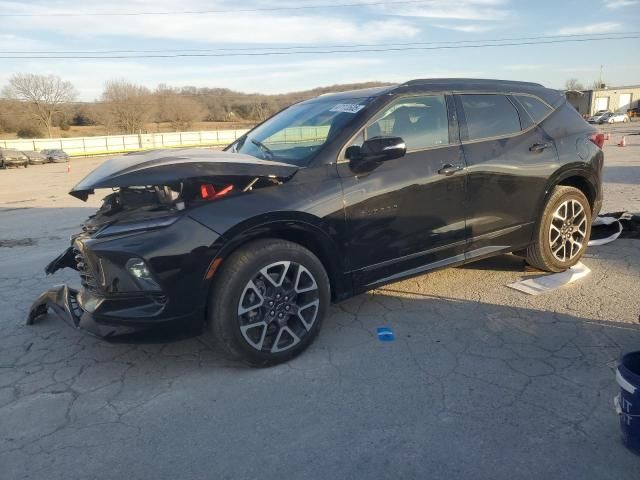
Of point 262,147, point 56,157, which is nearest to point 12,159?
point 56,157

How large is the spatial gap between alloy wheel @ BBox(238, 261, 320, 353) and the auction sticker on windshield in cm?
134

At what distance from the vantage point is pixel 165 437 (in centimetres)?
266

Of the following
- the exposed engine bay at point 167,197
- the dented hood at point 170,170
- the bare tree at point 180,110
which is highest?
the bare tree at point 180,110

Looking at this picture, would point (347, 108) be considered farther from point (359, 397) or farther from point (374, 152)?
point (359, 397)

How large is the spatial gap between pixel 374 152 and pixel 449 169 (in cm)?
81

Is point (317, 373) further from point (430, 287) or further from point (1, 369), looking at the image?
point (1, 369)

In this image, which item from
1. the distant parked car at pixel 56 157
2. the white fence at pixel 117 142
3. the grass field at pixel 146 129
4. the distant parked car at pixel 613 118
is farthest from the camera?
the grass field at pixel 146 129

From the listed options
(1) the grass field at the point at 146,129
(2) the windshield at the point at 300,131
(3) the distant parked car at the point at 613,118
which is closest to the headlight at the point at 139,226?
(2) the windshield at the point at 300,131

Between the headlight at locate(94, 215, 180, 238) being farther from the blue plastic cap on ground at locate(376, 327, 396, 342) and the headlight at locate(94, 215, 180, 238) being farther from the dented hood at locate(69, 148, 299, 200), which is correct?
the blue plastic cap on ground at locate(376, 327, 396, 342)

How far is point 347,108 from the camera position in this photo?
12.9 ft

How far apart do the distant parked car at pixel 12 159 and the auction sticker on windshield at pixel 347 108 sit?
3620cm

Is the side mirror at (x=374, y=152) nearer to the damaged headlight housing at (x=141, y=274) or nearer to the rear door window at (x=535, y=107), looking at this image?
the damaged headlight housing at (x=141, y=274)

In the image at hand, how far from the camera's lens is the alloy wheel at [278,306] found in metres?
3.21

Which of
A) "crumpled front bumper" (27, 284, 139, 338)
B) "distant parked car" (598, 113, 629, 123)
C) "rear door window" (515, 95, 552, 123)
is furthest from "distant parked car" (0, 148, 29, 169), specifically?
"distant parked car" (598, 113, 629, 123)
